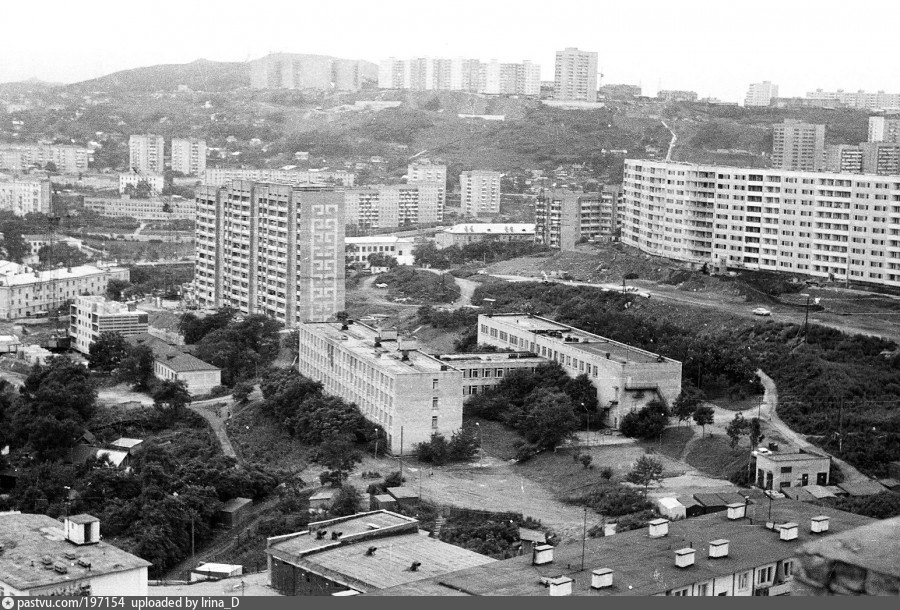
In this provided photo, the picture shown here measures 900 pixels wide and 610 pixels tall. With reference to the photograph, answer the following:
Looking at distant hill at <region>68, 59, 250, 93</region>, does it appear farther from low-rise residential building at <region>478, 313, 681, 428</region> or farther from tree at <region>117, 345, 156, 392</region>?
low-rise residential building at <region>478, 313, 681, 428</region>

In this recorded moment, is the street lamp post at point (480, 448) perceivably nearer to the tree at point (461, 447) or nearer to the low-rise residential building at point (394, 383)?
the tree at point (461, 447)

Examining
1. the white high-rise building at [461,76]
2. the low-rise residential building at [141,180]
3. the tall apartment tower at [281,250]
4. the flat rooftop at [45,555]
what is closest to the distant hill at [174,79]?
the white high-rise building at [461,76]

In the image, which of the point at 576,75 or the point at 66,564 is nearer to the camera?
the point at 66,564

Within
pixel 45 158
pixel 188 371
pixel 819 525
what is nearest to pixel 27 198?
pixel 45 158

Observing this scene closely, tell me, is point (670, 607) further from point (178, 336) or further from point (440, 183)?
point (440, 183)

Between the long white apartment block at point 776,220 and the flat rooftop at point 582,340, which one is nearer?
the flat rooftop at point 582,340

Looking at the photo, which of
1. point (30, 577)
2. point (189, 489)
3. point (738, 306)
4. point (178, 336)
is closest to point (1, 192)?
point (178, 336)

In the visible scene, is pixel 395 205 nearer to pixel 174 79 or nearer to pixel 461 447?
pixel 461 447
